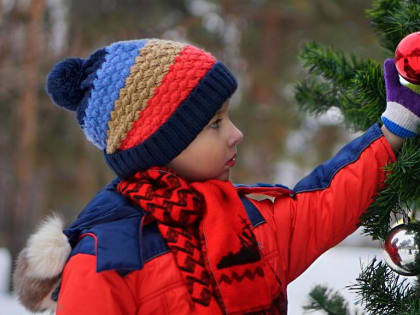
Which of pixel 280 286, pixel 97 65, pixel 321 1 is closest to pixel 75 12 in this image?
pixel 321 1

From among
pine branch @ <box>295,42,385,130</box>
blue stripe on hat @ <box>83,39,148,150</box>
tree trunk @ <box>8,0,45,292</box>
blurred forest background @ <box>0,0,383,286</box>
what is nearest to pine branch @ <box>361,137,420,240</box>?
pine branch @ <box>295,42,385,130</box>

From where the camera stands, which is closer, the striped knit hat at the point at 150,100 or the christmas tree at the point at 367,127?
the christmas tree at the point at 367,127

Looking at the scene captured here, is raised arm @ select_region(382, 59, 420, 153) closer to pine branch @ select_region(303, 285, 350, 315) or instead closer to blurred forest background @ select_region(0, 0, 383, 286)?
pine branch @ select_region(303, 285, 350, 315)

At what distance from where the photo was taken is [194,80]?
136 centimetres

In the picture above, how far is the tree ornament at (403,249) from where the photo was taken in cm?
98

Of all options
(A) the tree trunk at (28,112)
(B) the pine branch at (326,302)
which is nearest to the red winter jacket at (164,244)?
(B) the pine branch at (326,302)

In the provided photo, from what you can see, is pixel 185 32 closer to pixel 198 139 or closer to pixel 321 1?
pixel 321 1

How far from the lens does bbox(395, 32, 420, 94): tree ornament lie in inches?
36.9

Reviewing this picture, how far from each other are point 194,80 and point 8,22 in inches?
245

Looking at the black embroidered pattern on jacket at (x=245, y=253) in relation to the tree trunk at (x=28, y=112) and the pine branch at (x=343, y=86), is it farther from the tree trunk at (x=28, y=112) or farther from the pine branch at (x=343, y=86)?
the tree trunk at (x=28, y=112)

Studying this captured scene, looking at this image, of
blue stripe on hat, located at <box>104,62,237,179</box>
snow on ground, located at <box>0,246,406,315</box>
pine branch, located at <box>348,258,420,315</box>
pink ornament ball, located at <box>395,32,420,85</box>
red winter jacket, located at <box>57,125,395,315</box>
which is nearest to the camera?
pink ornament ball, located at <box>395,32,420,85</box>

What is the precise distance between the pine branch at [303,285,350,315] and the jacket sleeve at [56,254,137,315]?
50 cm

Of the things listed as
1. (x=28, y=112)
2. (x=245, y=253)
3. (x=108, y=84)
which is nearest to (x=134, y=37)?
(x=28, y=112)

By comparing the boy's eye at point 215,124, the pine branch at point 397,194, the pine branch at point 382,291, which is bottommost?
the pine branch at point 382,291
